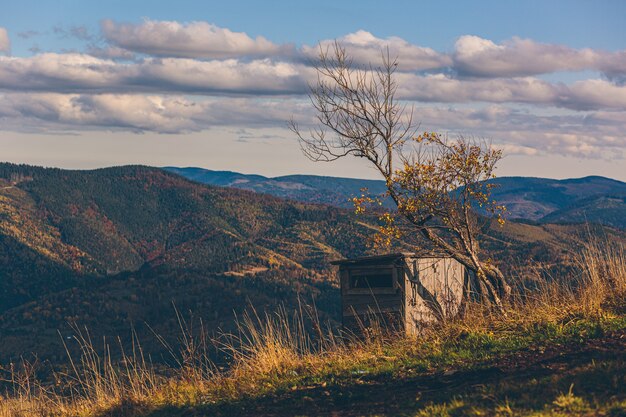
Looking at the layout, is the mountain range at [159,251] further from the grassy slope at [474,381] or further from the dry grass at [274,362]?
the grassy slope at [474,381]

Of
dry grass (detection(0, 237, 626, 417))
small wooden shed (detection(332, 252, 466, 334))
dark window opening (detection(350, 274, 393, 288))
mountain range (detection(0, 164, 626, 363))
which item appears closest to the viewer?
dry grass (detection(0, 237, 626, 417))

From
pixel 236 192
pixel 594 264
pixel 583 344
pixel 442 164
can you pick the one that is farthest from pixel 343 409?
pixel 236 192

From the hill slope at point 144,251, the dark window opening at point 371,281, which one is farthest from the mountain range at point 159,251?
the dark window opening at point 371,281

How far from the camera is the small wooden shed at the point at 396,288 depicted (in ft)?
57.0

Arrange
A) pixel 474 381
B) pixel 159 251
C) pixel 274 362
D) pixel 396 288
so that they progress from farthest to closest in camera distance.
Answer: pixel 159 251, pixel 396 288, pixel 274 362, pixel 474 381

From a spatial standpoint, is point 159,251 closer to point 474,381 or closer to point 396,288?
point 396,288

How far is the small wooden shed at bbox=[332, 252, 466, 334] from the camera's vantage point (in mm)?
17359

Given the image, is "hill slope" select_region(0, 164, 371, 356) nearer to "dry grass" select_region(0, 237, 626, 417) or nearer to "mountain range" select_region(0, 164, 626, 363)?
"mountain range" select_region(0, 164, 626, 363)

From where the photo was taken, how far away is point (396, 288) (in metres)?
17.4

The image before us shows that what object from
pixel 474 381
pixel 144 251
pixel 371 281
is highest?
pixel 474 381

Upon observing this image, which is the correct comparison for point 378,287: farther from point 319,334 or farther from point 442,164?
point 319,334

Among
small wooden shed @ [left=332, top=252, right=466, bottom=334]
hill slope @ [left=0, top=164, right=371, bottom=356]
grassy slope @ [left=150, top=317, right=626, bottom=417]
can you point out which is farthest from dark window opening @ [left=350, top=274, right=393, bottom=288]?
hill slope @ [left=0, top=164, right=371, bottom=356]

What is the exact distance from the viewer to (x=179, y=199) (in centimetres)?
18775

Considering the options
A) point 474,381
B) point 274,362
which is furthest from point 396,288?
point 474,381
